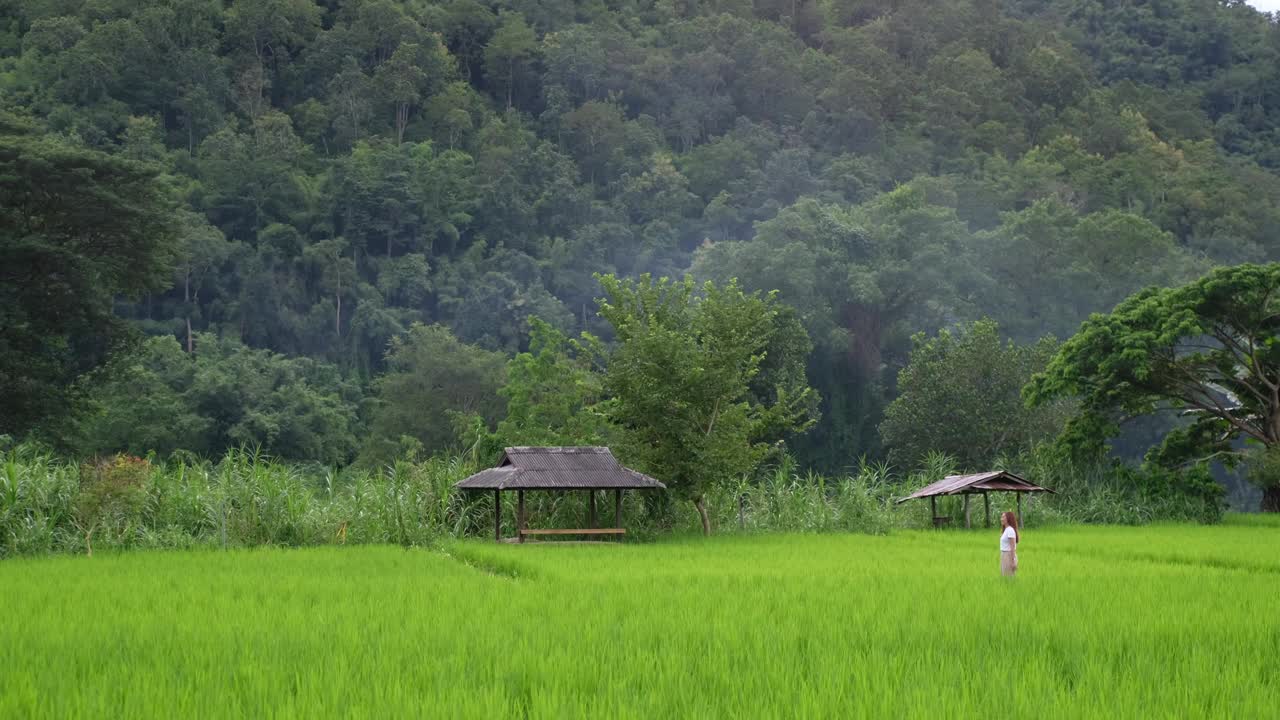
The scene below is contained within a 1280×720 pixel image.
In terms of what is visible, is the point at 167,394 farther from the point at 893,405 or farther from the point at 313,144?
the point at 313,144

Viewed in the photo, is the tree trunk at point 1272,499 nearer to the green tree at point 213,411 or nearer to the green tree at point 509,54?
the green tree at point 213,411

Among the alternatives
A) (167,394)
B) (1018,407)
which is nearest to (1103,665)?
(1018,407)

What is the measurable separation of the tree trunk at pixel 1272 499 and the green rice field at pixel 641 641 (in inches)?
729

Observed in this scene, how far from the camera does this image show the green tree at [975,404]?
42.1 metres

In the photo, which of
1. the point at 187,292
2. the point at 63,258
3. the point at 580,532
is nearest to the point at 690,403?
Result: the point at 580,532

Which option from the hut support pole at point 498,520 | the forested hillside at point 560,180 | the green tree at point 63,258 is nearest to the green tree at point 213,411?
the forested hillside at point 560,180

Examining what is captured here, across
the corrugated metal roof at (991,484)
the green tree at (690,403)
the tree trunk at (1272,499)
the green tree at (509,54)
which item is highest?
the green tree at (509,54)

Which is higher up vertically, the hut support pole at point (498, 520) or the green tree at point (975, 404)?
the green tree at point (975, 404)

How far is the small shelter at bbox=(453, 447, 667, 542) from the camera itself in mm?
20812

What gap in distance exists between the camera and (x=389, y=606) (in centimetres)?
1039

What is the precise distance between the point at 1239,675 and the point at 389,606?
22.7ft

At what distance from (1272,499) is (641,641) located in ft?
94.1

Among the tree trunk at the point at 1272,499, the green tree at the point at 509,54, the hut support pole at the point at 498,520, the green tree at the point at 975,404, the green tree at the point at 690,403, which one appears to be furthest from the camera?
the green tree at the point at 509,54

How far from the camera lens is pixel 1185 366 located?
101 ft
